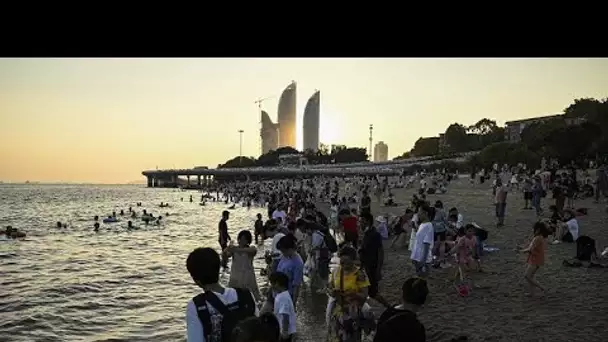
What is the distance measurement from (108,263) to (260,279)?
926 centimetres

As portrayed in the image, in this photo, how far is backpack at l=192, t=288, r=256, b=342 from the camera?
10.6ft

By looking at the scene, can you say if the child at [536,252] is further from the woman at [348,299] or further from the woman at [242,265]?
the woman at [242,265]

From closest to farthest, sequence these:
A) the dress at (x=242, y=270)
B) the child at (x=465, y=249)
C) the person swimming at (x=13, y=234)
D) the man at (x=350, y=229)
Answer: the dress at (x=242, y=270)
the man at (x=350, y=229)
the child at (x=465, y=249)
the person swimming at (x=13, y=234)

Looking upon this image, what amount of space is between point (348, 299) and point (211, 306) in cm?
256

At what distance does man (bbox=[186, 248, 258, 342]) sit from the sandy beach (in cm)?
519

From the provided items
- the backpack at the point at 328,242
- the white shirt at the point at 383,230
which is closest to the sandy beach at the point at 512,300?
the backpack at the point at 328,242

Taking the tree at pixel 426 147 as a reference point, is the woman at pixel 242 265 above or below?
below

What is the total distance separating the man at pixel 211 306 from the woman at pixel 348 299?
2.22 metres

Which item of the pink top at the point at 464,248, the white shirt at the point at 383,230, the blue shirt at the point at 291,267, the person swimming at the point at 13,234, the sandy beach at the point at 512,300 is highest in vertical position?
the blue shirt at the point at 291,267

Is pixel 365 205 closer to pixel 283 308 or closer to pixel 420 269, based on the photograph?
pixel 420 269

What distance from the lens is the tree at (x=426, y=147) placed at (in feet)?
445

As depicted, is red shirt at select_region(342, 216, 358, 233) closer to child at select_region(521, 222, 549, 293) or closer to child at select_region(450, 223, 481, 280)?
child at select_region(450, 223, 481, 280)

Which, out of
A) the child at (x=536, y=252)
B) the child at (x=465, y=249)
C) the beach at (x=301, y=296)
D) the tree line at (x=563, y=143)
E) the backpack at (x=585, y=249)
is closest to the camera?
the beach at (x=301, y=296)
